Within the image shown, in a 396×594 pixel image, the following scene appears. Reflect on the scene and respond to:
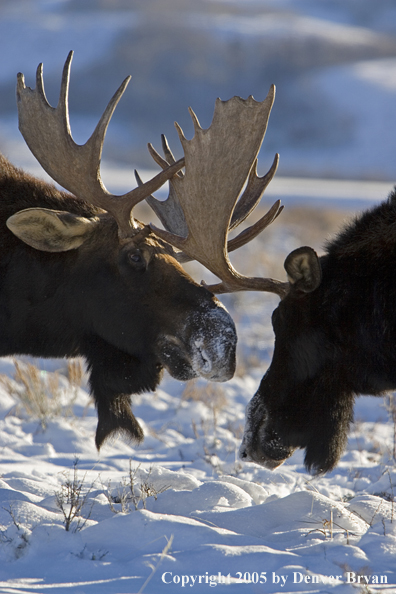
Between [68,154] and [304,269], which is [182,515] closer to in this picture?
[304,269]

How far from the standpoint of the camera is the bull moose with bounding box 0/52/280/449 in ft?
12.7

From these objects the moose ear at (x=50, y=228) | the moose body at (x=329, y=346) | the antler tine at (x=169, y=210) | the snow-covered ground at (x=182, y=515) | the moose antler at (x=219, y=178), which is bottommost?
the snow-covered ground at (x=182, y=515)

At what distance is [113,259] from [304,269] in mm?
1048

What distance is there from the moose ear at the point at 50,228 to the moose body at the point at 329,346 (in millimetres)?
1133

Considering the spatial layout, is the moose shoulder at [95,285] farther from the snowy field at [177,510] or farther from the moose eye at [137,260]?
the snowy field at [177,510]

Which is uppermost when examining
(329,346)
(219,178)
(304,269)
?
(219,178)

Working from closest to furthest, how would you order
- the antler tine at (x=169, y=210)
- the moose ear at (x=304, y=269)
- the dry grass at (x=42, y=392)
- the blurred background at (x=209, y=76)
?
the moose ear at (x=304, y=269), the antler tine at (x=169, y=210), the dry grass at (x=42, y=392), the blurred background at (x=209, y=76)

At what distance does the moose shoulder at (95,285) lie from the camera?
391 cm

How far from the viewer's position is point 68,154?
4.11 metres

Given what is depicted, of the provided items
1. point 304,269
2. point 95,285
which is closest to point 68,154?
point 95,285

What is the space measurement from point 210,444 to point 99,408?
144 centimetres

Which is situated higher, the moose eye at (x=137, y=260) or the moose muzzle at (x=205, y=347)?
the moose eye at (x=137, y=260)

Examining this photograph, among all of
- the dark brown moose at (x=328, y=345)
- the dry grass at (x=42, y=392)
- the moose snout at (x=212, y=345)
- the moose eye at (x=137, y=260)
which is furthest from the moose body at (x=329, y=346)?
the dry grass at (x=42, y=392)

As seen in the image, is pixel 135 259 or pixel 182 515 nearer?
pixel 182 515
